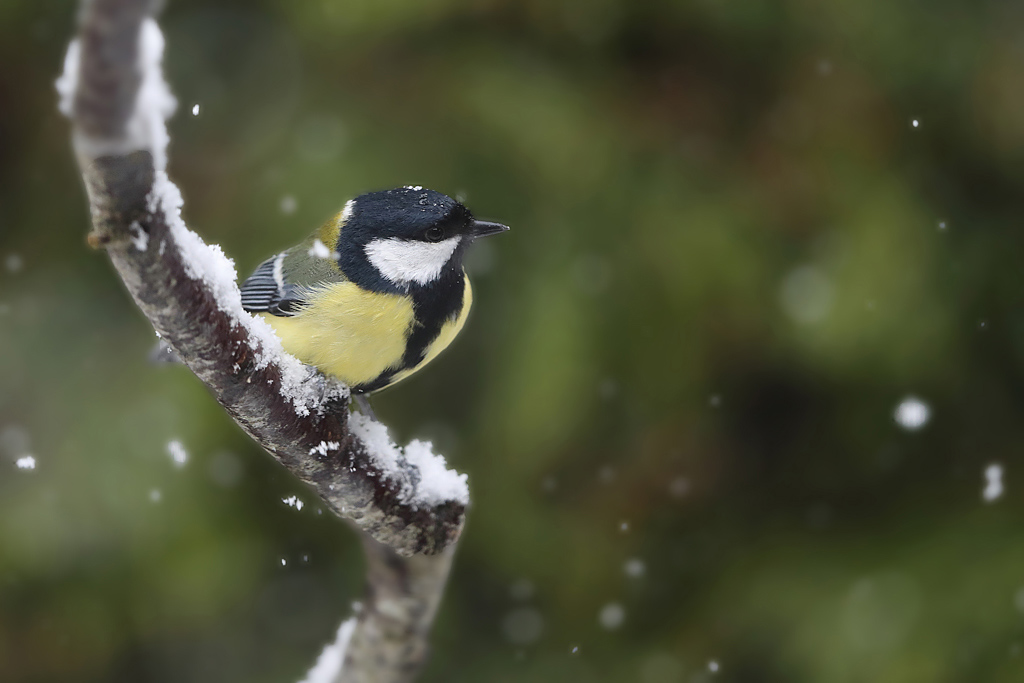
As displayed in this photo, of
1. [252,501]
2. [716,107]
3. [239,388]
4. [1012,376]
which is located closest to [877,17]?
[716,107]

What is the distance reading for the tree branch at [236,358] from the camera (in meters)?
0.68

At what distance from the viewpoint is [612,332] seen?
221 cm

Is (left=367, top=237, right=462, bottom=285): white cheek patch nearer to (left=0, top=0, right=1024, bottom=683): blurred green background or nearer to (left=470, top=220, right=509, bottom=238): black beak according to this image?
(left=470, top=220, right=509, bottom=238): black beak

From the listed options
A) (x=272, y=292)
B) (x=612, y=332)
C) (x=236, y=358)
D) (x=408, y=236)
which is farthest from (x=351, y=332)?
(x=612, y=332)

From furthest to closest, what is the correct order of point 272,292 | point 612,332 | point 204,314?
point 612,332 → point 272,292 → point 204,314

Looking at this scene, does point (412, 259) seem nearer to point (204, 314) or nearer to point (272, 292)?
point (272, 292)

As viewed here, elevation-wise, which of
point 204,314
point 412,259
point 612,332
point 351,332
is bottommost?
point 204,314

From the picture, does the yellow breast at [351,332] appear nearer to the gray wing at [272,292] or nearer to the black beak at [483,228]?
the gray wing at [272,292]

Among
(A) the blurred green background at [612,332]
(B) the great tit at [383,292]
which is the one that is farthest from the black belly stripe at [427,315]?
(A) the blurred green background at [612,332]

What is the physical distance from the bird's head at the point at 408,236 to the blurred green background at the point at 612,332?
0.55 metres

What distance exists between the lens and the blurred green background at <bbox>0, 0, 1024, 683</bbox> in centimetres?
214

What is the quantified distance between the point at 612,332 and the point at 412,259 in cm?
77

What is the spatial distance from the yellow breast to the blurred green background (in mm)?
611

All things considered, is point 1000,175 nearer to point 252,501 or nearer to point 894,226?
point 894,226
